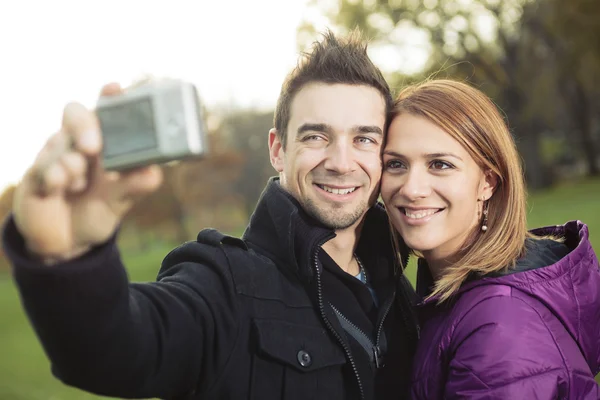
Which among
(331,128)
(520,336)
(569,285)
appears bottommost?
(520,336)

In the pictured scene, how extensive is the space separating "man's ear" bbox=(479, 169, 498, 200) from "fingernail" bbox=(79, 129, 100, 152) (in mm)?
2367

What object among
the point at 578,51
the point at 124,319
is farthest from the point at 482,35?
the point at 124,319

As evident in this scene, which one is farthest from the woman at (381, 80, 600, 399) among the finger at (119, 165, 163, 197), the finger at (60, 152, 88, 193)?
the finger at (60, 152, 88, 193)

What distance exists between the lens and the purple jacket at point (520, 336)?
243 cm

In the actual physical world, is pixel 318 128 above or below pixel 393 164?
above

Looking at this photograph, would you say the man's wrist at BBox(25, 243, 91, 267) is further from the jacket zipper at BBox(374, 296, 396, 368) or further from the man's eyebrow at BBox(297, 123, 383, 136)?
the man's eyebrow at BBox(297, 123, 383, 136)

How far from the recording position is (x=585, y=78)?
34.7 meters

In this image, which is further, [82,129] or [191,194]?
[191,194]

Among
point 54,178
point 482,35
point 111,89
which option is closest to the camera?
point 54,178

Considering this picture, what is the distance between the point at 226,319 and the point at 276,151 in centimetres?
152

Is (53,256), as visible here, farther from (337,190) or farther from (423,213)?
(423,213)

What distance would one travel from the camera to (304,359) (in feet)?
8.28

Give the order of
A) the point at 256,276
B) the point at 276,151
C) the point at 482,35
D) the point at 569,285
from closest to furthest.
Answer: the point at 256,276 < the point at 569,285 < the point at 276,151 < the point at 482,35

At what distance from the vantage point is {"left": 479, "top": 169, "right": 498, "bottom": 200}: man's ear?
3299 millimetres
